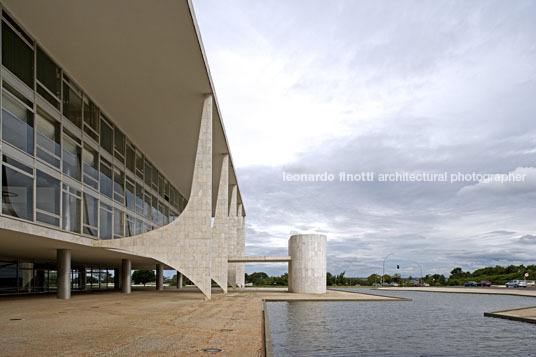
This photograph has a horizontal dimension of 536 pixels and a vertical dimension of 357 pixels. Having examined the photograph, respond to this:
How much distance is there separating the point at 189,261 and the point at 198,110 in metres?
8.81

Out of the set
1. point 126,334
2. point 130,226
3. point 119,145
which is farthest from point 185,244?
point 126,334

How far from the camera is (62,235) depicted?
19.3 m

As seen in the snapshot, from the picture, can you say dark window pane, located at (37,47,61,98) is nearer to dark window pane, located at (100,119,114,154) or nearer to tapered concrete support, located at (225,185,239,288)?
dark window pane, located at (100,119,114,154)

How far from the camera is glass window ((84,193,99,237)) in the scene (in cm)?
2289

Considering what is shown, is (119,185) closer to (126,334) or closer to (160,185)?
(160,185)

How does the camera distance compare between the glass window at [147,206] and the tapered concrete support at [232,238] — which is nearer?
the glass window at [147,206]

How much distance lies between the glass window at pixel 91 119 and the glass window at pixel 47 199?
4.69m

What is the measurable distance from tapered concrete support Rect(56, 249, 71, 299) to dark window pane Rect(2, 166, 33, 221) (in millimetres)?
6084

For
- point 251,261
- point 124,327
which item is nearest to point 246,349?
point 124,327

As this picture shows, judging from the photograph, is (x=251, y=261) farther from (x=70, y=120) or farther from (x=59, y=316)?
(x=59, y=316)

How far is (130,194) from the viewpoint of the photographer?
30.9 meters

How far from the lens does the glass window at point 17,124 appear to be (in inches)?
627

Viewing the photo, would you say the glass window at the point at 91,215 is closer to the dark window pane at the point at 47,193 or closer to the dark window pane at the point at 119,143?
the dark window pane at the point at 47,193

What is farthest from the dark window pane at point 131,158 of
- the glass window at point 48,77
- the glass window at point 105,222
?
the glass window at point 48,77
